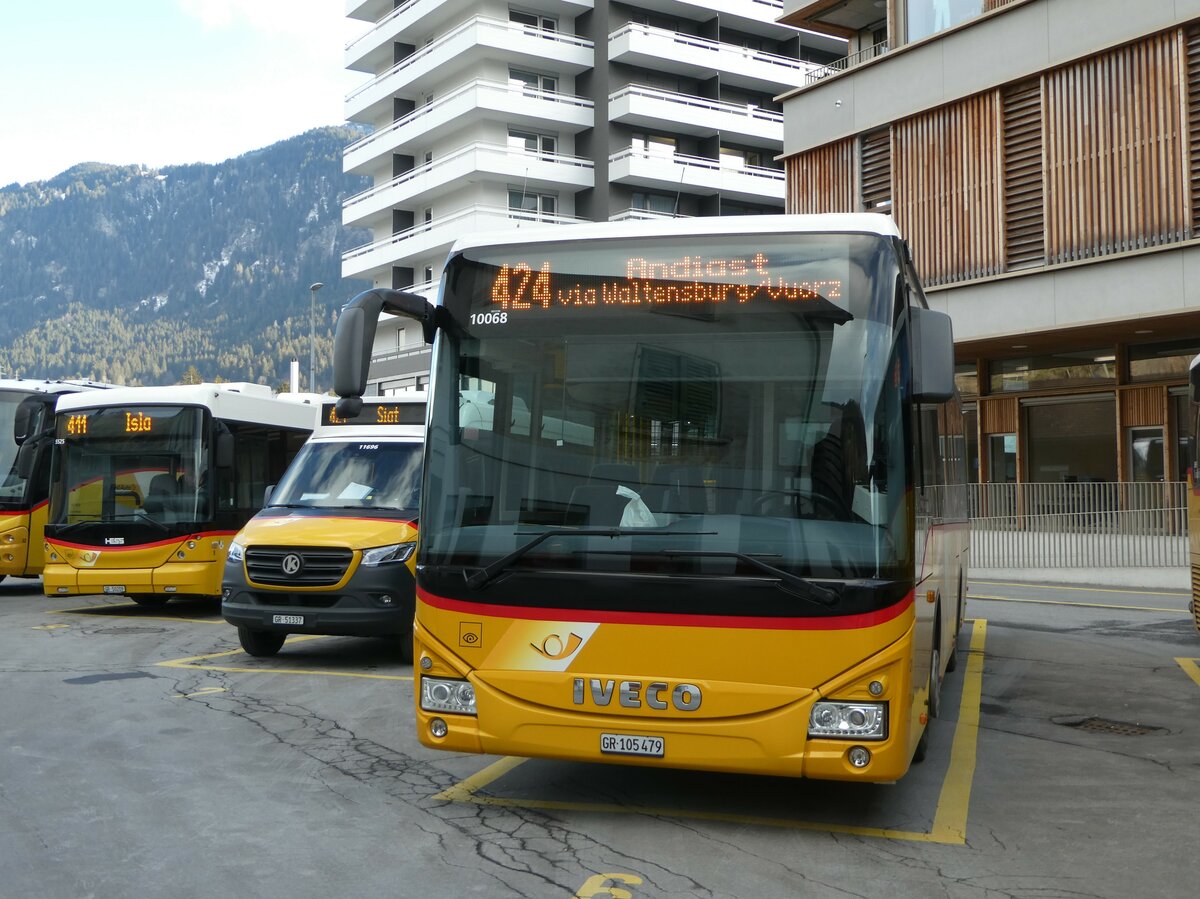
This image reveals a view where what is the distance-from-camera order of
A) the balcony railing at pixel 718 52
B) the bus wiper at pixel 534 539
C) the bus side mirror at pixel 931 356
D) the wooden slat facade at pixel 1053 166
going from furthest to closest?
the balcony railing at pixel 718 52 < the wooden slat facade at pixel 1053 166 < the bus side mirror at pixel 931 356 < the bus wiper at pixel 534 539

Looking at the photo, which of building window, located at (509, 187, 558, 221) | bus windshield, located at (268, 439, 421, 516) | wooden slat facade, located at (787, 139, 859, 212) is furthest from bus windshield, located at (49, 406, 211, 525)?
building window, located at (509, 187, 558, 221)

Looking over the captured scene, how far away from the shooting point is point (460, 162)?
1978 inches

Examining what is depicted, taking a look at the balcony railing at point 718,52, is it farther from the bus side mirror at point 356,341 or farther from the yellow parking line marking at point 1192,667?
the bus side mirror at point 356,341

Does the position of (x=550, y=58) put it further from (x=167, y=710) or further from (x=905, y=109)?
(x=167, y=710)

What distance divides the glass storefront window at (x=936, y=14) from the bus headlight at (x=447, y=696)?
23264mm

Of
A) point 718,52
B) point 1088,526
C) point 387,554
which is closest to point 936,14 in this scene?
point 1088,526

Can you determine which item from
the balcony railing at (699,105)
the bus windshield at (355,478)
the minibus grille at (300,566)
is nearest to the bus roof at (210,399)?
the bus windshield at (355,478)

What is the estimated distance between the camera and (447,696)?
244 inches

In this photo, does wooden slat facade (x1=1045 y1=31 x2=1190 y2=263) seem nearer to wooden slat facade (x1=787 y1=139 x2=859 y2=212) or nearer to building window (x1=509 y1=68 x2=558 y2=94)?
wooden slat facade (x1=787 y1=139 x2=859 y2=212)

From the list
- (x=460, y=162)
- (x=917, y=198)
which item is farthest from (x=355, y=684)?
(x=460, y=162)

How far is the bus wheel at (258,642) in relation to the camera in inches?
470

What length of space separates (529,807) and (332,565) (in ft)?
17.4

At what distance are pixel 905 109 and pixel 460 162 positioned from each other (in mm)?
26128

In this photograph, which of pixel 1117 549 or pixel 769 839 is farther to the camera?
pixel 1117 549
